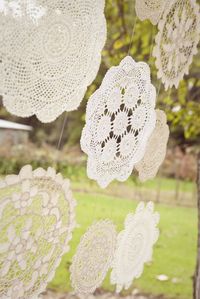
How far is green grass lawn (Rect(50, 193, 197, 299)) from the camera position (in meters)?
2.62

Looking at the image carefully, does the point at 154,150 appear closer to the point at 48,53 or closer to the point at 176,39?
the point at 176,39

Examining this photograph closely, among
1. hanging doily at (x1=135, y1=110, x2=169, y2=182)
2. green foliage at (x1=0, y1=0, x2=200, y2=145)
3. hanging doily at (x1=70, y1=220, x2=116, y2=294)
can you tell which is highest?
hanging doily at (x1=135, y1=110, x2=169, y2=182)

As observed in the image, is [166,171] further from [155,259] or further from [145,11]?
[145,11]

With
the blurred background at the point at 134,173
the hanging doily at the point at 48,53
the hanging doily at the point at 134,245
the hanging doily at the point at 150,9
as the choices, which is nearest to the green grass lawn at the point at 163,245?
the blurred background at the point at 134,173

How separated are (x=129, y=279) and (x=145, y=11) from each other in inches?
25.0

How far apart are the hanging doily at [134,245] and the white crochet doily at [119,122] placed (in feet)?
0.55

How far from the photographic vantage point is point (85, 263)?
39.1 inches

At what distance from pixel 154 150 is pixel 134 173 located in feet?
6.12

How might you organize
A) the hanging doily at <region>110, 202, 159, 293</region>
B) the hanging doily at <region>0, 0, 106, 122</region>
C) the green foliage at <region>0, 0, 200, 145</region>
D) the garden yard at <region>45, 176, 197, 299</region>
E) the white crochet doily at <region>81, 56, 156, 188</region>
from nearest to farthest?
the hanging doily at <region>0, 0, 106, 122</region> → the white crochet doily at <region>81, 56, 156, 188</region> → the hanging doily at <region>110, 202, 159, 293</region> → the green foliage at <region>0, 0, 200, 145</region> → the garden yard at <region>45, 176, 197, 299</region>

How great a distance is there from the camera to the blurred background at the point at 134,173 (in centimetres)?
222

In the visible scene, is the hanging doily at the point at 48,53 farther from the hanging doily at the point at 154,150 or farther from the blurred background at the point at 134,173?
the blurred background at the point at 134,173

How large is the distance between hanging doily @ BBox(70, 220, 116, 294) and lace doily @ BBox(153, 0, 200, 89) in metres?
0.38

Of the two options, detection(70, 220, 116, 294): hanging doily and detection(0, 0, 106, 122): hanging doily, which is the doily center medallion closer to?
detection(0, 0, 106, 122): hanging doily

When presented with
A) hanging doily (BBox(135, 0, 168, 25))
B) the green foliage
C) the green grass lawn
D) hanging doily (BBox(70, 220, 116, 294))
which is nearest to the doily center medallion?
hanging doily (BBox(135, 0, 168, 25))
